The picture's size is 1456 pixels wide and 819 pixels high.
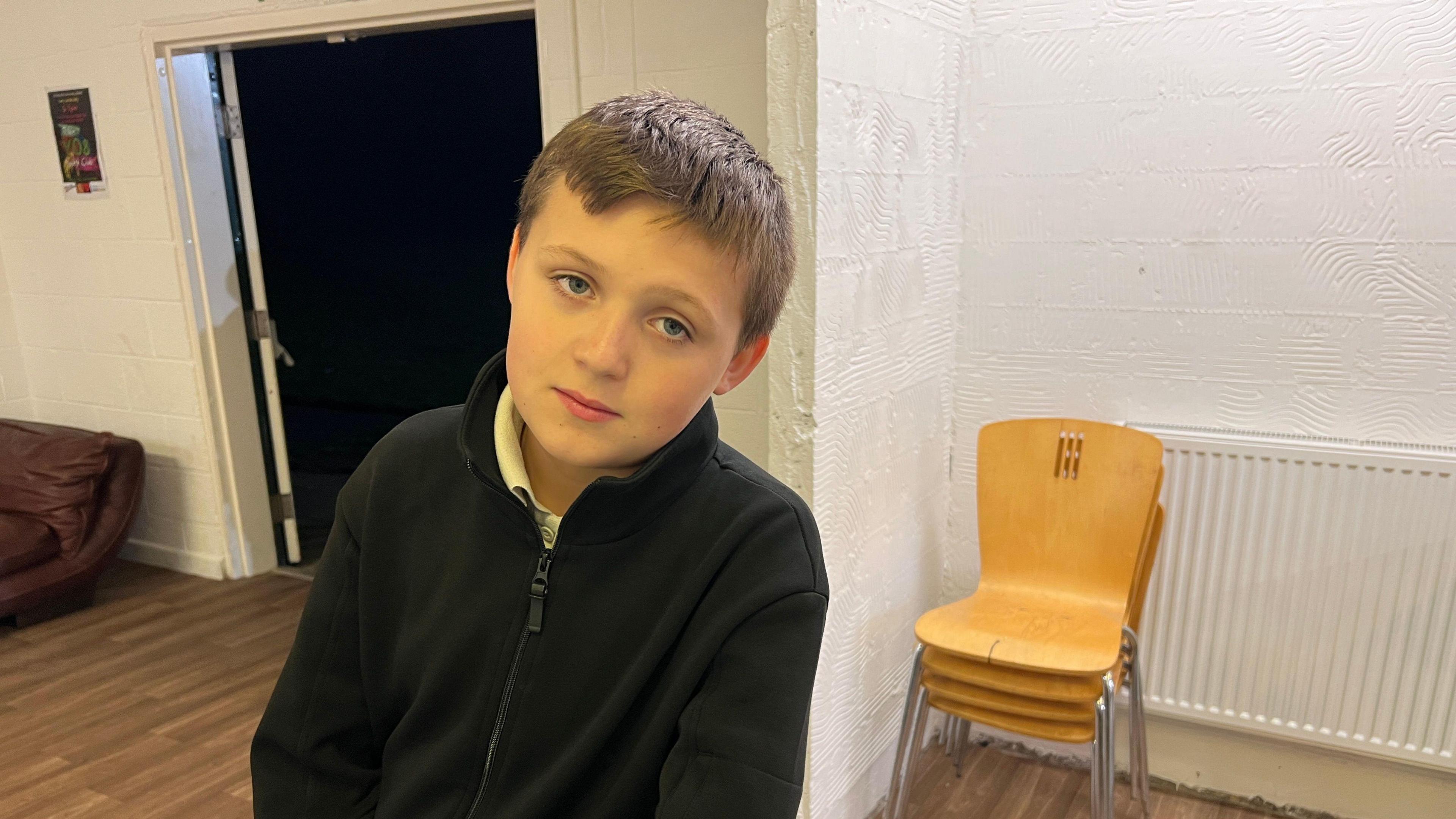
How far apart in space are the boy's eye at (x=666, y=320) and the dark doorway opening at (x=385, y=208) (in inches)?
200

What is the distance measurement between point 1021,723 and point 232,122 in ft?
10.8

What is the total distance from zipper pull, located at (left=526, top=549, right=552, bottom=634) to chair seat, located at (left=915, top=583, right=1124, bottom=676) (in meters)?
1.35

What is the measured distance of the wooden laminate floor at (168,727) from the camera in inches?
91.9

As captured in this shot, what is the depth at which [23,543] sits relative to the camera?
3207 mm

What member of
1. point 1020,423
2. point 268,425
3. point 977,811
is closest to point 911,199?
point 1020,423

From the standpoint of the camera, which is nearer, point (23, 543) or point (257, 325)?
point (23, 543)

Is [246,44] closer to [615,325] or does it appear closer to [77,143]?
[77,143]

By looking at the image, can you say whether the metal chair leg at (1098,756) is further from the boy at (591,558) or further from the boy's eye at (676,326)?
the boy's eye at (676,326)

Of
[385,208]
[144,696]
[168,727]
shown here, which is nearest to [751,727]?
[168,727]

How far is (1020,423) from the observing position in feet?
7.79

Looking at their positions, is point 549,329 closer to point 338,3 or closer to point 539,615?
point 539,615

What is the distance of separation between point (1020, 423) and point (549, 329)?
1.83 m

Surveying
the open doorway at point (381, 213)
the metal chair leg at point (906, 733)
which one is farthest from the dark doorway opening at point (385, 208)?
the metal chair leg at point (906, 733)

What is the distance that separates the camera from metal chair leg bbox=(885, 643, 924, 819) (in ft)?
6.95
